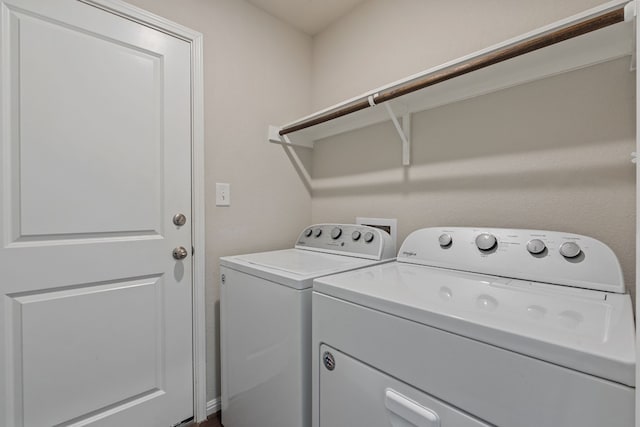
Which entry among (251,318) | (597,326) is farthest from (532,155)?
(251,318)

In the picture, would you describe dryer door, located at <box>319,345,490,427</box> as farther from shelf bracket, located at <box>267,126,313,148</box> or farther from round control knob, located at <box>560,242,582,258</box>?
shelf bracket, located at <box>267,126,313,148</box>

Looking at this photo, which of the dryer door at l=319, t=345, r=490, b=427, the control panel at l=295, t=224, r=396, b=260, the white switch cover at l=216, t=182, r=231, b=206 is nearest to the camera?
the dryer door at l=319, t=345, r=490, b=427

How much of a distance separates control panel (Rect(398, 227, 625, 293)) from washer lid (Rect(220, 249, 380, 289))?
283 millimetres

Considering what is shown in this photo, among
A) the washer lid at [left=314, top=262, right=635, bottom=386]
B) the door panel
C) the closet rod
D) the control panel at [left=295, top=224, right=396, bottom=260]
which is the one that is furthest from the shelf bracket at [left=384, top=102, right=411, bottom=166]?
the door panel

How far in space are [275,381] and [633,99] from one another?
5.15 ft

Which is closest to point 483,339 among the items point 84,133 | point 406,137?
point 406,137

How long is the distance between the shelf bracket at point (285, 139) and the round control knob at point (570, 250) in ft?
5.00

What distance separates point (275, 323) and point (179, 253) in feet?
2.30

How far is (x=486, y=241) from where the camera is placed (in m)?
1.07

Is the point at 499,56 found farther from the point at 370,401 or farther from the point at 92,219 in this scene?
the point at 92,219

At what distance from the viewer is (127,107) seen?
1.31m

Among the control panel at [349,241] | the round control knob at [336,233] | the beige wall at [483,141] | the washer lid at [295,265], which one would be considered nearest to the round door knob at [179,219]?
the washer lid at [295,265]

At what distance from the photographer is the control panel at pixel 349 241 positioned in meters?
1.39

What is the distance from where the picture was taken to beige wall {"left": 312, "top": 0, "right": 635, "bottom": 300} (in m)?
0.99
